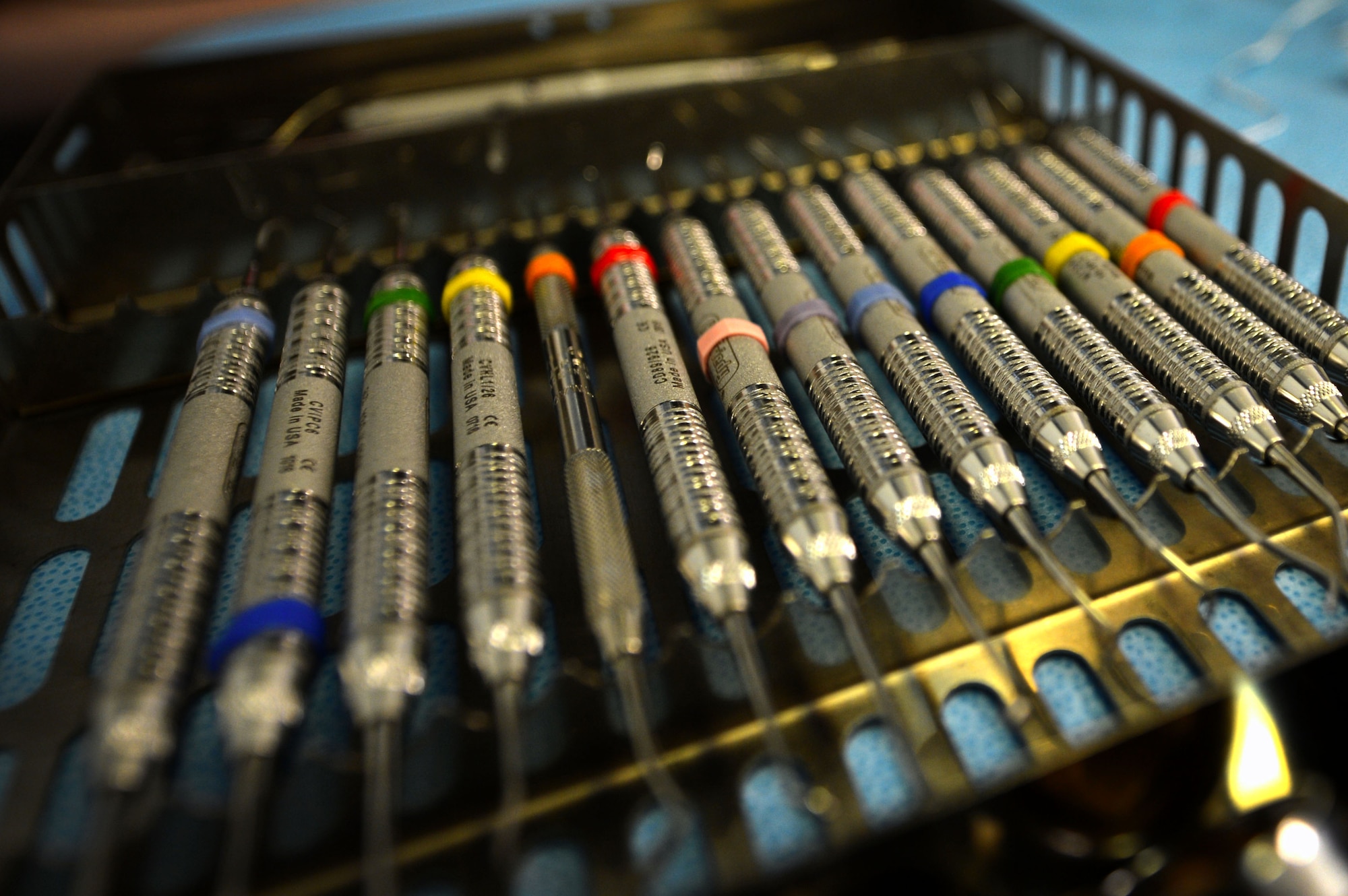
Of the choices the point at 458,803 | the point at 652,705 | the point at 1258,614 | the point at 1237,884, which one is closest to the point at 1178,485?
the point at 1258,614

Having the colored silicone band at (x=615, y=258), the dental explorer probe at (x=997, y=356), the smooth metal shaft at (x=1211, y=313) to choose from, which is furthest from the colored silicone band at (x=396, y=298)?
the smooth metal shaft at (x=1211, y=313)

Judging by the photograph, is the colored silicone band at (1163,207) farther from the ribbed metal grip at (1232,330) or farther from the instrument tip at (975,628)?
the instrument tip at (975,628)

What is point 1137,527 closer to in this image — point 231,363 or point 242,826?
point 242,826

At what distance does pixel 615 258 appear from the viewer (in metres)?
0.82

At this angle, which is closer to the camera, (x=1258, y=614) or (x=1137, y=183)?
(x=1258, y=614)

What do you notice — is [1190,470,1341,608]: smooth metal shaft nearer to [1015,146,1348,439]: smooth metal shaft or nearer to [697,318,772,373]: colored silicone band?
[1015,146,1348,439]: smooth metal shaft

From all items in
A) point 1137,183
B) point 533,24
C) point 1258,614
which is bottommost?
point 1258,614

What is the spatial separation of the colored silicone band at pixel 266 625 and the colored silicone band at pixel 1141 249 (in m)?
0.68

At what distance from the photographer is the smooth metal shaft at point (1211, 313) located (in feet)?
1.99

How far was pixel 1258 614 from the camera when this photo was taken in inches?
21.6

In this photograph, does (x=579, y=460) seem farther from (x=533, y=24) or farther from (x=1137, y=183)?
(x=533, y=24)

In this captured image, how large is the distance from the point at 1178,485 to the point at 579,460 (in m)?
0.38

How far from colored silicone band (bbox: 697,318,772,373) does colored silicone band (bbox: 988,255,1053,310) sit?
0.21 metres

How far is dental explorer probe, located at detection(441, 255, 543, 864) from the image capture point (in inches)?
19.4
